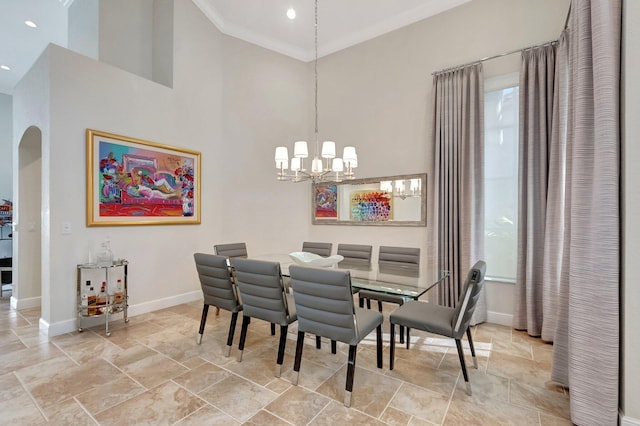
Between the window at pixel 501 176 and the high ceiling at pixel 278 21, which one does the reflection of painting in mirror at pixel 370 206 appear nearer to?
the window at pixel 501 176

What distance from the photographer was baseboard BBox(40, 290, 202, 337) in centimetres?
312

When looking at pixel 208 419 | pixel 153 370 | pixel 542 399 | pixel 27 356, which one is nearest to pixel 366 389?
pixel 208 419

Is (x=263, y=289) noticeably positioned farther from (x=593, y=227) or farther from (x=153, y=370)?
(x=593, y=227)

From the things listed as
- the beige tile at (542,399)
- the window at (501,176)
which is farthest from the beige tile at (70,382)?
the window at (501,176)

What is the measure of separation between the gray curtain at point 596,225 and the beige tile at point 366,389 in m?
1.10

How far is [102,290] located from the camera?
3.45m

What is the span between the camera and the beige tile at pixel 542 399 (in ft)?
6.44

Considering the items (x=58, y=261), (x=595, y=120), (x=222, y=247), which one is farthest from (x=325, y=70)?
(x=58, y=261)

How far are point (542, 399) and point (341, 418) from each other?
1.43 meters

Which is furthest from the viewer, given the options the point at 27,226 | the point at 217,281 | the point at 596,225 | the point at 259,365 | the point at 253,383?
the point at 27,226

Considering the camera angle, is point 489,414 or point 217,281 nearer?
point 489,414

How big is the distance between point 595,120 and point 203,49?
4.68 meters

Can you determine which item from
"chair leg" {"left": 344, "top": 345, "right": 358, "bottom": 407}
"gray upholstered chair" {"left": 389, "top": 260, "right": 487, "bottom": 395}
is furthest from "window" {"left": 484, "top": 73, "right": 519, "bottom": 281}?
"chair leg" {"left": 344, "top": 345, "right": 358, "bottom": 407}

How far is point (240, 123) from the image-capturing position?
4.86 metres
